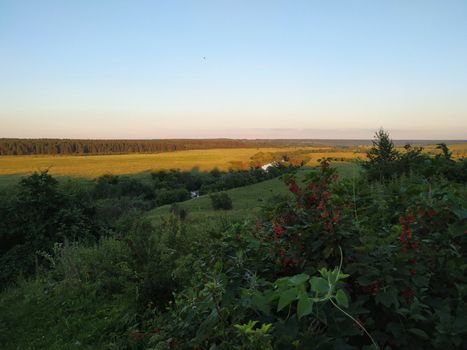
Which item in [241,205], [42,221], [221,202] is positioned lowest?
[241,205]

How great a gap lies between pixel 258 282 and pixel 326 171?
1.11 meters

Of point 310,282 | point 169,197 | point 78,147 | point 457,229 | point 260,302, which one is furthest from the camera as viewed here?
point 78,147

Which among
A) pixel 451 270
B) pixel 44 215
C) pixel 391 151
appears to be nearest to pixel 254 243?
pixel 451 270

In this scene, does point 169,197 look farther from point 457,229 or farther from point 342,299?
point 342,299

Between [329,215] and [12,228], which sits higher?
[329,215]

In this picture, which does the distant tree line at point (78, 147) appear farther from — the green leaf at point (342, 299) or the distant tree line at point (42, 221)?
the green leaf at point (342, 299)

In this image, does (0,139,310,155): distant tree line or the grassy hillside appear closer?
the grassy hillside

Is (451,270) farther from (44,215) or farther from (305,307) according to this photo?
(44,215)

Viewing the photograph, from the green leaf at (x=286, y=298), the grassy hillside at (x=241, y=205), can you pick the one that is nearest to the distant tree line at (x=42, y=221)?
the grassy hillside at (x=241, y=205)

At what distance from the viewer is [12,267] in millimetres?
10305

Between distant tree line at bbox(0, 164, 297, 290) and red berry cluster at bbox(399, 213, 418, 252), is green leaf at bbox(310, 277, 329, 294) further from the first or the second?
distant tree line at bbox(0, 164, 297, 290)

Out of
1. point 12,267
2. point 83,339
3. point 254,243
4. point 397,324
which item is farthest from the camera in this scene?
point 12,267

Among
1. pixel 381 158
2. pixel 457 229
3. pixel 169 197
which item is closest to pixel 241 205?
pixel 169 197

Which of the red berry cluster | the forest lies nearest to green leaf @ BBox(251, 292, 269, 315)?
the forest
